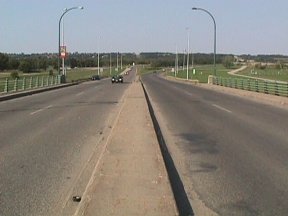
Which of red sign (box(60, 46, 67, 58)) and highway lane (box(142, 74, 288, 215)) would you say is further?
red sign (box(60, 46, 67, 58))

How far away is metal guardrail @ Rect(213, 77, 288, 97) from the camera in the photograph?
35.2 meters

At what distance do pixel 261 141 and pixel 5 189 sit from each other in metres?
7.58

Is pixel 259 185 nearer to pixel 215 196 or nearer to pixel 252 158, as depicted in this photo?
pixel 215 196

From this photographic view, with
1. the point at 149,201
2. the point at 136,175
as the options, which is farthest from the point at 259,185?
the point at 149,201

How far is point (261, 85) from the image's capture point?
41281 mm

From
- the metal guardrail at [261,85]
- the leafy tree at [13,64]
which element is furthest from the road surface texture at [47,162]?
the leafy tree at [13,64]

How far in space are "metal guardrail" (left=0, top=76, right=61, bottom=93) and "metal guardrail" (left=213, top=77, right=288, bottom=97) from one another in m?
18.8

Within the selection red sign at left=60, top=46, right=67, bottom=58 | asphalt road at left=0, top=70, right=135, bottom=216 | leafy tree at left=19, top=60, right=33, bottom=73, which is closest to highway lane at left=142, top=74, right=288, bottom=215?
asphalt road at left=0, top=70, right=135, bottom=216

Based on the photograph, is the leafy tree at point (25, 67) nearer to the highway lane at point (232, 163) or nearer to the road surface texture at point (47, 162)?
the road surface texture at point (47, 162)

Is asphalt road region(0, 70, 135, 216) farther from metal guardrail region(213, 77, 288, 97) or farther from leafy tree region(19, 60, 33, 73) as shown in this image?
leafy tree region(19, 60, 33, 73)

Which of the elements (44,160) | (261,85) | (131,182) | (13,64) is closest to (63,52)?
(261,85)

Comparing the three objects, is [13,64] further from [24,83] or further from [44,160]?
[44,160]

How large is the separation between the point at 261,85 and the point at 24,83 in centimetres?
1946

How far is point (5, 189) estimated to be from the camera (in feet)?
25.8
